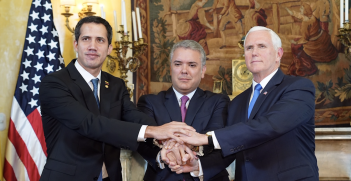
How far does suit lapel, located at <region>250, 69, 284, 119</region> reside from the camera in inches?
108

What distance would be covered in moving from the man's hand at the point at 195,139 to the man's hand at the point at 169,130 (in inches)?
0.9

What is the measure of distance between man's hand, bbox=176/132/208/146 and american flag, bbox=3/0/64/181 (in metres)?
2.26

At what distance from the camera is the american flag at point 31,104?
4.35m

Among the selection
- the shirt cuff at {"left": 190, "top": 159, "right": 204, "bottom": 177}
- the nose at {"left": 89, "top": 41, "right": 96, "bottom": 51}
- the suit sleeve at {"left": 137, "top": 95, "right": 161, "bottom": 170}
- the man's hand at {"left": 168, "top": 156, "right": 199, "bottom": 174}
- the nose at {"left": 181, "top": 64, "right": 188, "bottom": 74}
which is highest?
the nose at {"left": 89, "top": 41, "right": 96, "bottom": 51}

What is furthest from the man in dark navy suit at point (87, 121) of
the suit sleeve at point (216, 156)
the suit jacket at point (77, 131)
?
the suit sleeve at point (216, 156)

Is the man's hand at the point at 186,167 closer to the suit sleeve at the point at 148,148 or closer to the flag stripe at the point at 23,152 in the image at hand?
the suit sleeve at the point at 148,148

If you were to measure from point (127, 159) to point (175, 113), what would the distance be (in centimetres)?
188

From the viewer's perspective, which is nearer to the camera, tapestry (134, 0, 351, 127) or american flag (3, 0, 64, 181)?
american flag (3, 0, 64, 181)

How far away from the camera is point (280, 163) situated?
2.55m

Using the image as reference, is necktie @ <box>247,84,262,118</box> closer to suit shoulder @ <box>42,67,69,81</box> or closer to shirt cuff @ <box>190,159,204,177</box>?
shirt cuff @ <box>190,159,204,177</box>

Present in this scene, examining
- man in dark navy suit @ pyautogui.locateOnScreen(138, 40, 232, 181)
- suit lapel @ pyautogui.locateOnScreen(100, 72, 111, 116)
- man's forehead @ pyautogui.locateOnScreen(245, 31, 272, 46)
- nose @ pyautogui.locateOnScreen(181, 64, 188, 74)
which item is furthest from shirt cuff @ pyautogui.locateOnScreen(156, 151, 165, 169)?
man's forehead @ pyautogui.locateOnScreen(245, 31, 272, 46)

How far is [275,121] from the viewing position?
8.20 feet

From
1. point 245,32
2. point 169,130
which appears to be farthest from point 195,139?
point 245,32

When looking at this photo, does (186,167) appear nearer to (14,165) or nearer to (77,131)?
(77,131)
